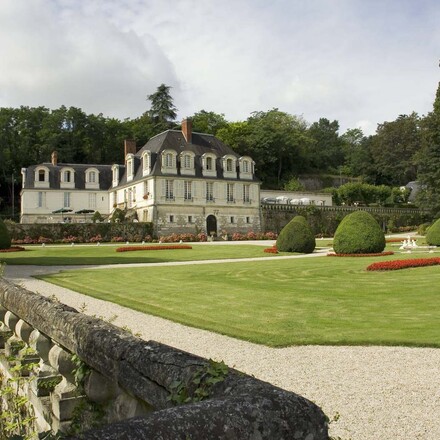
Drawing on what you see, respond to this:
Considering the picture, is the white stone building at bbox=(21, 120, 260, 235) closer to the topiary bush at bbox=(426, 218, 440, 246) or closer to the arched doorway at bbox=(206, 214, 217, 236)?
the arched doorway at bbox=(206, 214, 217, 236)

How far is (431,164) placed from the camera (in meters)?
44.0

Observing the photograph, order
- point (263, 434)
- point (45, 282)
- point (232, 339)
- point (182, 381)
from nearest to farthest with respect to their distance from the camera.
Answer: point (263, 434) → point (182, 381) → point (232, 339) → point (45, 282)

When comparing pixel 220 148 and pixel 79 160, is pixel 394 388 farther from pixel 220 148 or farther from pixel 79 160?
pixel 79 160

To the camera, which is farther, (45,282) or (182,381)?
(45,282)

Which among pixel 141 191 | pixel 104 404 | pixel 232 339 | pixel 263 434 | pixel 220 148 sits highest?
pixel 220 148

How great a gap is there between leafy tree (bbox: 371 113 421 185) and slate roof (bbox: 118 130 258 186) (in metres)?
34.0

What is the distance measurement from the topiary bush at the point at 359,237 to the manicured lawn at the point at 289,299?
4.48 metres

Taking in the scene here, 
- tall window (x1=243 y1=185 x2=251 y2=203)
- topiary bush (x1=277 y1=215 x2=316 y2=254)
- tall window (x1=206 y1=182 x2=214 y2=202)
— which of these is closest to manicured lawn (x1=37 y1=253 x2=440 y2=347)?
topiary bush (x1=277 y1=215 x2=316 y2=254)

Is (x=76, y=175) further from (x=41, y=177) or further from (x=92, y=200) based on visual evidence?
(x=41, y=177)

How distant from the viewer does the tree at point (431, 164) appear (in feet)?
143

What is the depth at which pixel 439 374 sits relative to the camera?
554 centimetres

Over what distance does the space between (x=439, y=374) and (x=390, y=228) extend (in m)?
49.1

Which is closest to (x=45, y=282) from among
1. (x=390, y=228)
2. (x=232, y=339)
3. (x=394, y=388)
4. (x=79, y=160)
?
(x=232, y=339)

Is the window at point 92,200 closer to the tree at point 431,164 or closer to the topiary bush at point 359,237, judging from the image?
the tree at point 431,164
